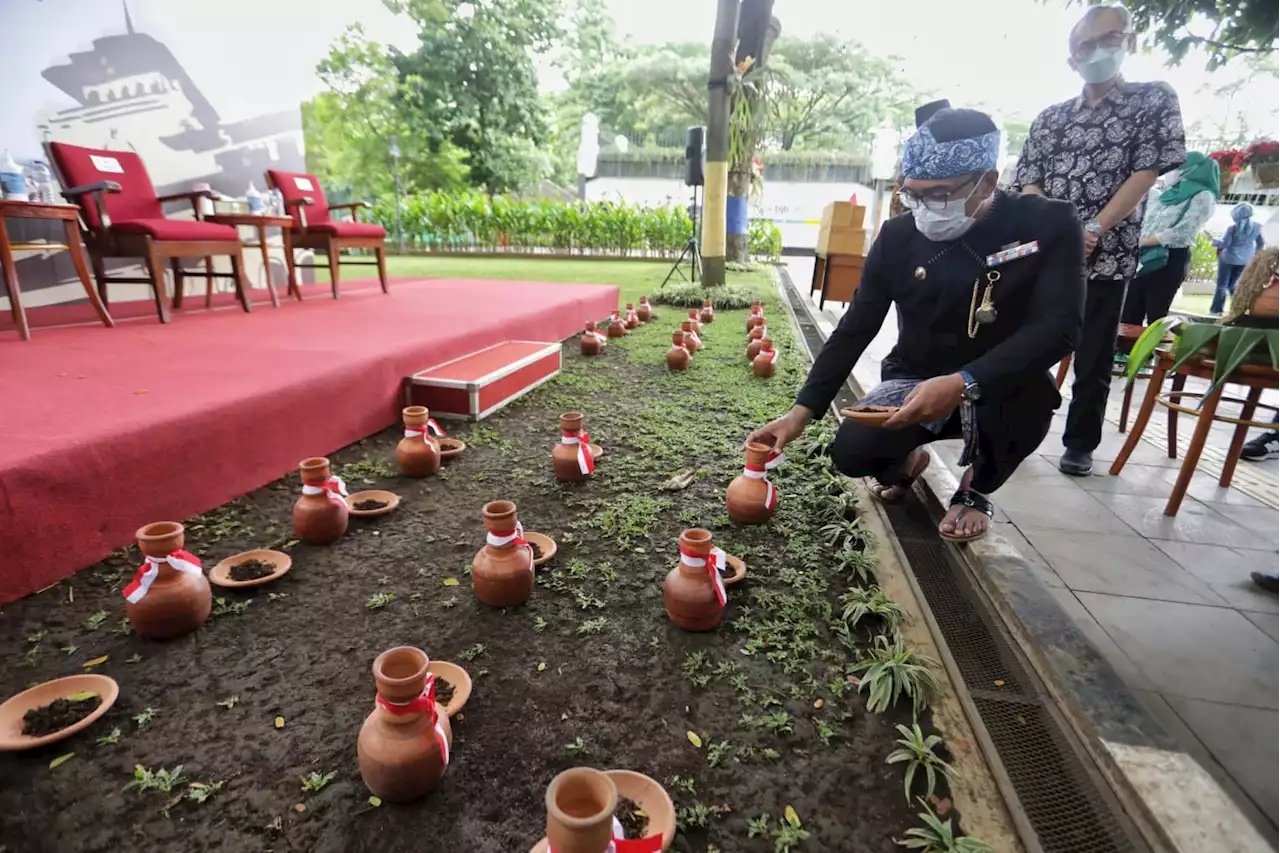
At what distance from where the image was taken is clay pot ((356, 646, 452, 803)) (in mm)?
1021

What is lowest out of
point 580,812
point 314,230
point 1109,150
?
point 580,812

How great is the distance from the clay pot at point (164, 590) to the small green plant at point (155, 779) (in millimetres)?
393

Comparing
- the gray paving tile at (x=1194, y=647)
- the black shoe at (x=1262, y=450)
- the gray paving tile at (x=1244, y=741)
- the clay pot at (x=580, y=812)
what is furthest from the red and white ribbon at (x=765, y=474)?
the black shoe at (x=1262, y=450)

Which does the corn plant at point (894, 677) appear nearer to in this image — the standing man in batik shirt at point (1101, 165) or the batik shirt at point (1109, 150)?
the standing man in batik shirt at point (1101, 165)

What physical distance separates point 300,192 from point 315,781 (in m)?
5.49

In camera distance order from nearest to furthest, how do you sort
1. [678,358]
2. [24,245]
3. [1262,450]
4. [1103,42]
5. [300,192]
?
1. [1103,42]
2. [1262,450]
3. [24,245]
4. [678,358]
5. [300,192]

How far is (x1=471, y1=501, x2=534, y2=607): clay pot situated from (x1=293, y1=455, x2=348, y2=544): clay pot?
576 millimetres

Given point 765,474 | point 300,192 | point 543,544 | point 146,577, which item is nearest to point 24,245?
point 300,192

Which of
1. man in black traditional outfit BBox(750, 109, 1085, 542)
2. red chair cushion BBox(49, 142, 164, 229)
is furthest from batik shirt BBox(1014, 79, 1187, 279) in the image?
red chair cushion BBox(49, 142, 164, 229)

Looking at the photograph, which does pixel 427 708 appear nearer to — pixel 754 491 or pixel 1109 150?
pixel 754 491

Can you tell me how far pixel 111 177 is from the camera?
13.2ft

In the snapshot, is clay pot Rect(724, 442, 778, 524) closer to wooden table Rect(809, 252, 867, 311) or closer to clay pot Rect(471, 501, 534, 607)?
clay pot Rect(471, 501, 534, 607)

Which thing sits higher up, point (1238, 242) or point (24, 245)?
point (1238, 242)

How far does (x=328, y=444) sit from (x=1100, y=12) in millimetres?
3382
